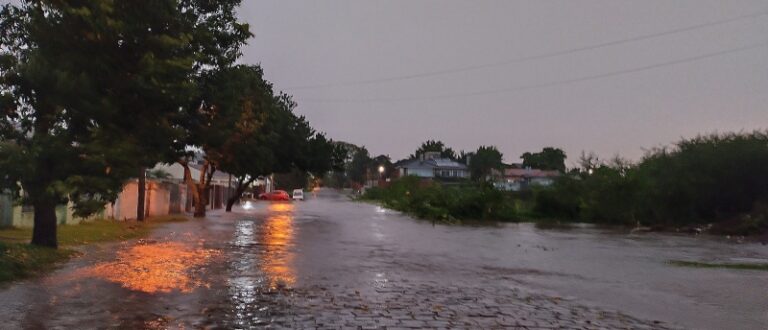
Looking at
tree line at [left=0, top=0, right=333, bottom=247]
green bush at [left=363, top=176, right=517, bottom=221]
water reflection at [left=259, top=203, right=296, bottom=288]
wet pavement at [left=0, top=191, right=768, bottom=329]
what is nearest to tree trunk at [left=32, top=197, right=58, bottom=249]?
tree line at [left=0, top=0, right=333, bottom=247]

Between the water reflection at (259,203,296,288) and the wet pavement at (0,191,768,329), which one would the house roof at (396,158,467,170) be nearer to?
the water reflection at (259,203,296,288)

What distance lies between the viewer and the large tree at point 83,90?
12.7m

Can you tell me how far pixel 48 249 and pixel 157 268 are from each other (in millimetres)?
3042

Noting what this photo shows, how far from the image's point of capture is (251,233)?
2328cm

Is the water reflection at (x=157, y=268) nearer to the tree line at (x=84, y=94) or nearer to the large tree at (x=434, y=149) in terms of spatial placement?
the tree line at (x=84, y=94)

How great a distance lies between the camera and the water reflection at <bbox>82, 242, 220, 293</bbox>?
10906 mm

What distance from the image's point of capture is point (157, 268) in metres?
12.9

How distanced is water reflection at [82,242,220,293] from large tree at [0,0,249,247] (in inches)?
57.1

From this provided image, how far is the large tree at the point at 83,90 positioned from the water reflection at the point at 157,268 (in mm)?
1450

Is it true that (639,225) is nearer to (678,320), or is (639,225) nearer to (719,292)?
(719,292)

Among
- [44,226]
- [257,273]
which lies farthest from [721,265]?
[44,226]

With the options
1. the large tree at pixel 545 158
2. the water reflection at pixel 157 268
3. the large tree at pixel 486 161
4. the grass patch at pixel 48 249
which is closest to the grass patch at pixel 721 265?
the water reflection at pixel 157 268

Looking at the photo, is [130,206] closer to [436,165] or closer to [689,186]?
[689,186]

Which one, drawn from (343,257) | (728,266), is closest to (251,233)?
(343,257)
